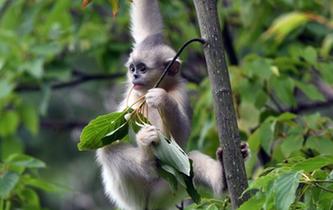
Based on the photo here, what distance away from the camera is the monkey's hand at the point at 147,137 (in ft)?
14.9

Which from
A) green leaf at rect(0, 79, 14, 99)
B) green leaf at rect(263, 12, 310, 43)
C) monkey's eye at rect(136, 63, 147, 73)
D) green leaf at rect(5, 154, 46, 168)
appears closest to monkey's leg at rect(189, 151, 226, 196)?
monkey's eye at rect(136, 63, 147, 73)

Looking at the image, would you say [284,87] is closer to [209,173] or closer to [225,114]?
[209,173]

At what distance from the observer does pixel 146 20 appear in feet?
22.6

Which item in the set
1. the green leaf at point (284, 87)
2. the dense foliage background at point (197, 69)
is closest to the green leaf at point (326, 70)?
the dense foliage background at point (197, 69)

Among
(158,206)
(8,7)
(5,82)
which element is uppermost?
(8,7)

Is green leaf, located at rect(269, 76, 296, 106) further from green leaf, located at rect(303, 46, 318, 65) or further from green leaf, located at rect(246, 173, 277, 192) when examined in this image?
green leaf, located at rect(246, 173, 277, 192)

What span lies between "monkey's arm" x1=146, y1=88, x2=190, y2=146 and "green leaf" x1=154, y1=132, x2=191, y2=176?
0.88 metres

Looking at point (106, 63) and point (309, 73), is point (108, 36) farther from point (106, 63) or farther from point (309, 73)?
point (309, 73)

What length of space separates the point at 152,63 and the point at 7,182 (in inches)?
62.2

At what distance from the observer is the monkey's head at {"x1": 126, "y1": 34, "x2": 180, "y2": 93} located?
6.32 meters

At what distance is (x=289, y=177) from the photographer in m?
3.61

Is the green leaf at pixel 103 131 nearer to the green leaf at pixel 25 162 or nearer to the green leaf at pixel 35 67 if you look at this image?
the green leaf at pixel 25 162

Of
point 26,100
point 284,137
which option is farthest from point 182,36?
point 284,137

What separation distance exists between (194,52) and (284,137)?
373 centimetres
